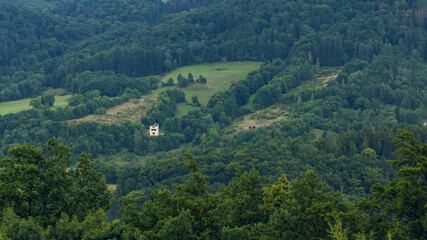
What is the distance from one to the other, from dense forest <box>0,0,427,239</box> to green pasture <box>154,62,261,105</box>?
2.55 m

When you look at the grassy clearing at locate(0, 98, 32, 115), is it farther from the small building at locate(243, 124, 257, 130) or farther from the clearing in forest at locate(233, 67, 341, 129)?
the small building at locate(243, 124, 257, 130)

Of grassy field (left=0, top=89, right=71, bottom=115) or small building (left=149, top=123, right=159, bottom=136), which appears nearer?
small building (left=149, top=123, right=159, bottom=136)

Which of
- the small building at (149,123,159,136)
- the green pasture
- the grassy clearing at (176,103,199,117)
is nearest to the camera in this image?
the small building at (149,123,159,136)

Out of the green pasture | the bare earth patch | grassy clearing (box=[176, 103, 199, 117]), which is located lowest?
grassy clearing (box=[176, 103, 199, 117])

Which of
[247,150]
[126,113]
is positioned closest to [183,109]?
[126,113]

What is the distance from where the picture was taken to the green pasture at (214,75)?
179400 millimetres

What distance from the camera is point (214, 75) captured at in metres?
190

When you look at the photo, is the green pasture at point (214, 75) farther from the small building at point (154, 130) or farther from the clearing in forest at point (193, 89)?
the small building at point (154, 130)

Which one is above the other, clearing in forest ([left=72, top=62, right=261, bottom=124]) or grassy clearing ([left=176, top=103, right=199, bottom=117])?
clearing in forest ([left=72, top=62, right=261, bottom=124])

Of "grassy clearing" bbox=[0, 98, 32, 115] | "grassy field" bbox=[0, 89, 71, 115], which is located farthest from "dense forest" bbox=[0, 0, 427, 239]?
"grassy clearing" bbox=[0, 98, 32, 115]

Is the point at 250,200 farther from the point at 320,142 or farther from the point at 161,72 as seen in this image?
the point at 161,72

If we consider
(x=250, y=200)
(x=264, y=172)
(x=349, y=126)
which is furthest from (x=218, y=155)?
(x=250, y=200)

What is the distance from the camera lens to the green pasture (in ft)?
589

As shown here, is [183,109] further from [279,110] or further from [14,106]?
[14,106]
